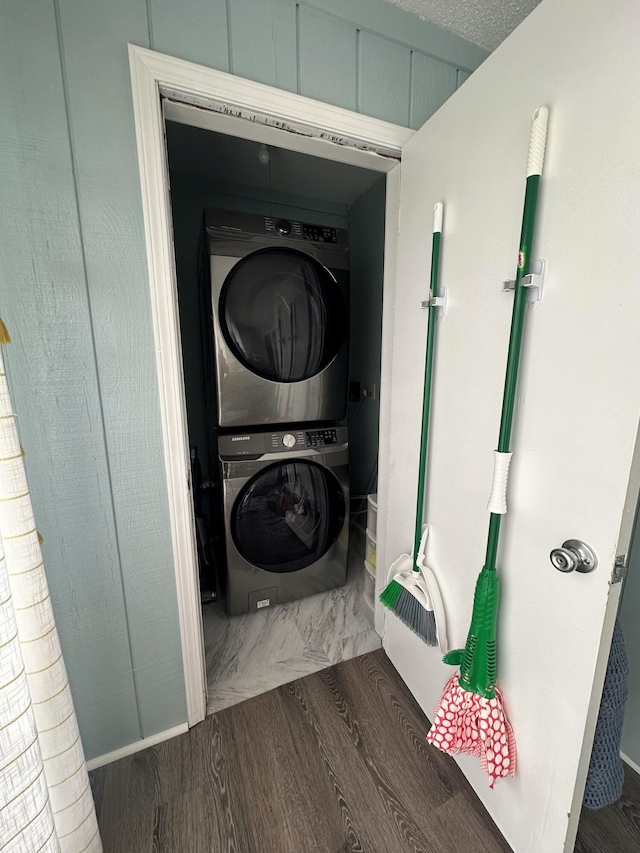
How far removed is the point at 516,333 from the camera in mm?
766

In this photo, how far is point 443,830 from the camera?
989mm

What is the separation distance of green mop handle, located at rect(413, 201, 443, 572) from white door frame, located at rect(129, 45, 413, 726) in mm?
333

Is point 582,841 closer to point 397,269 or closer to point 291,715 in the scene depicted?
point 291,715

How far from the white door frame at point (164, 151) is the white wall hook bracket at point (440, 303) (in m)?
0.42

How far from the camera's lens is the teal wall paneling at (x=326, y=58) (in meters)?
1.00

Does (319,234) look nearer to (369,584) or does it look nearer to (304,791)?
(369,584)

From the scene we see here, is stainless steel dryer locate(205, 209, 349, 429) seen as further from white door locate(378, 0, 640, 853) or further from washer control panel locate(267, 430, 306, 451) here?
white door locate(378, 0, 640, 853)

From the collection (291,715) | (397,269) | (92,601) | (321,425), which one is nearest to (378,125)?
(397,269)

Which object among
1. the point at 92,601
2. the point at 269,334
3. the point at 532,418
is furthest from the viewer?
the point at 269,334

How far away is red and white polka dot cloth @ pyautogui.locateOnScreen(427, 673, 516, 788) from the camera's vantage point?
88 centimetres

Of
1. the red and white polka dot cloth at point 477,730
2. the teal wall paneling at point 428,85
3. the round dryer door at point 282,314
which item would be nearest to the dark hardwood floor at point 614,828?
the red and white polka dot cloth at point 477,730

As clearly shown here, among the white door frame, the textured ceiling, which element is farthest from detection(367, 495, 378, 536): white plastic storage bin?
the textured ceiling

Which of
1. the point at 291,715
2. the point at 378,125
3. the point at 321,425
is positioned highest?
the point at 378,125

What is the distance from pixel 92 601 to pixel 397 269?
1461mm
